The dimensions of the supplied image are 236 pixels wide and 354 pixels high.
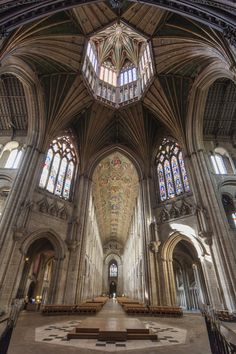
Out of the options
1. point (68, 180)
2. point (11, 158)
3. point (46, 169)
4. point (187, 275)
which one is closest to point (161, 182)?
point (68, 180)

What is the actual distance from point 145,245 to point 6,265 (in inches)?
383

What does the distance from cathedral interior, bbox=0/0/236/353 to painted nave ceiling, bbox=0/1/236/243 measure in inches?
3.5

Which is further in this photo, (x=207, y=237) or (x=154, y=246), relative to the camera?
(x=154, y=246)

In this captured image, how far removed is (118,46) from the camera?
23.9 metres

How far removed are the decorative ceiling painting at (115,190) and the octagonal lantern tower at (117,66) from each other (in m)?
6.79

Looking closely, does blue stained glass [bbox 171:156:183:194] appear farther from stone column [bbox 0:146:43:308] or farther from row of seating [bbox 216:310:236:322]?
stone column [bbox 0:146:43:308]

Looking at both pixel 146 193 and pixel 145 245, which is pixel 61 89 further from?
pixel 145 245

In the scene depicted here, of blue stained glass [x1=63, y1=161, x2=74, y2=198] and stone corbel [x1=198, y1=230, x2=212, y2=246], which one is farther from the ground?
blue stained glass [x1=63, y1=161, x2=74, y2=198]

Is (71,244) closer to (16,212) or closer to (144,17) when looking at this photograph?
(16,212)

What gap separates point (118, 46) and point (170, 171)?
17.2 meters

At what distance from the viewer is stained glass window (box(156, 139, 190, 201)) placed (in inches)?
659

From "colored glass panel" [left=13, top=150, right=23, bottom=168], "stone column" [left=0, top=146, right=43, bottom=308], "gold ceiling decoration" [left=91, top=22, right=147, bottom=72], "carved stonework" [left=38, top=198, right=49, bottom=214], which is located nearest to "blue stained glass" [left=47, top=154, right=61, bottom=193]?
"carved stonework" [left=38, top=198, right=49, bottom=214]

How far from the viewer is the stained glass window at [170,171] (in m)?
16.8

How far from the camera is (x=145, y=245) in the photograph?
615 inches
